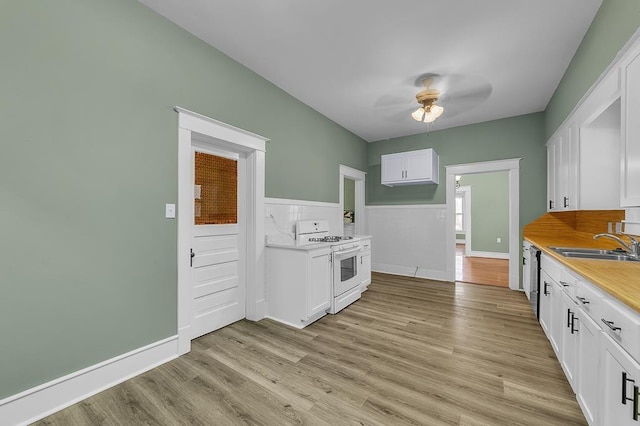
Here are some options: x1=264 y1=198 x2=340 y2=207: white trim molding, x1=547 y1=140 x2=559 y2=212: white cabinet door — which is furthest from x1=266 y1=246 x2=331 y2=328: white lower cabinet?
x1=547 y1=140 x2=559 y2=212: white cabinet door

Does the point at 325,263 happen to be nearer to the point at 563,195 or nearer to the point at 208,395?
the point at 208,395

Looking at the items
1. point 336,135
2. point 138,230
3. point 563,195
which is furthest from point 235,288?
point 563,195

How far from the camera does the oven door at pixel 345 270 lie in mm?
3295

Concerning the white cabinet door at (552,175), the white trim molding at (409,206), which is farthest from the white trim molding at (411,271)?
the white cabinet door at (552,175)

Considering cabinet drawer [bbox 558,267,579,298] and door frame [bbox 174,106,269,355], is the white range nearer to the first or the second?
door frame [bbox 174,106,269,355]

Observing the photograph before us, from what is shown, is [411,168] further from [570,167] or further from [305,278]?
[305,278]

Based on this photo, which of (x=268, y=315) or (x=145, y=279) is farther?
(x=268, y=315)

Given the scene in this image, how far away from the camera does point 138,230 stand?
6.77ft

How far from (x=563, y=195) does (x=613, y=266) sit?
184 cm

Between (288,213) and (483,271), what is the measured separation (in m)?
4.77

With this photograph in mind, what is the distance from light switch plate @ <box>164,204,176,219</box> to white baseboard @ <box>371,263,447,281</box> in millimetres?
4381

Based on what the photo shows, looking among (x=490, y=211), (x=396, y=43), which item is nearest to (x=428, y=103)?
(x=396, y=43)

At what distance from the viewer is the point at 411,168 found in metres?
4.81

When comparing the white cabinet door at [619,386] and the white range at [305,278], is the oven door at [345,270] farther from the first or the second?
the white cabinet door at [619,386]
